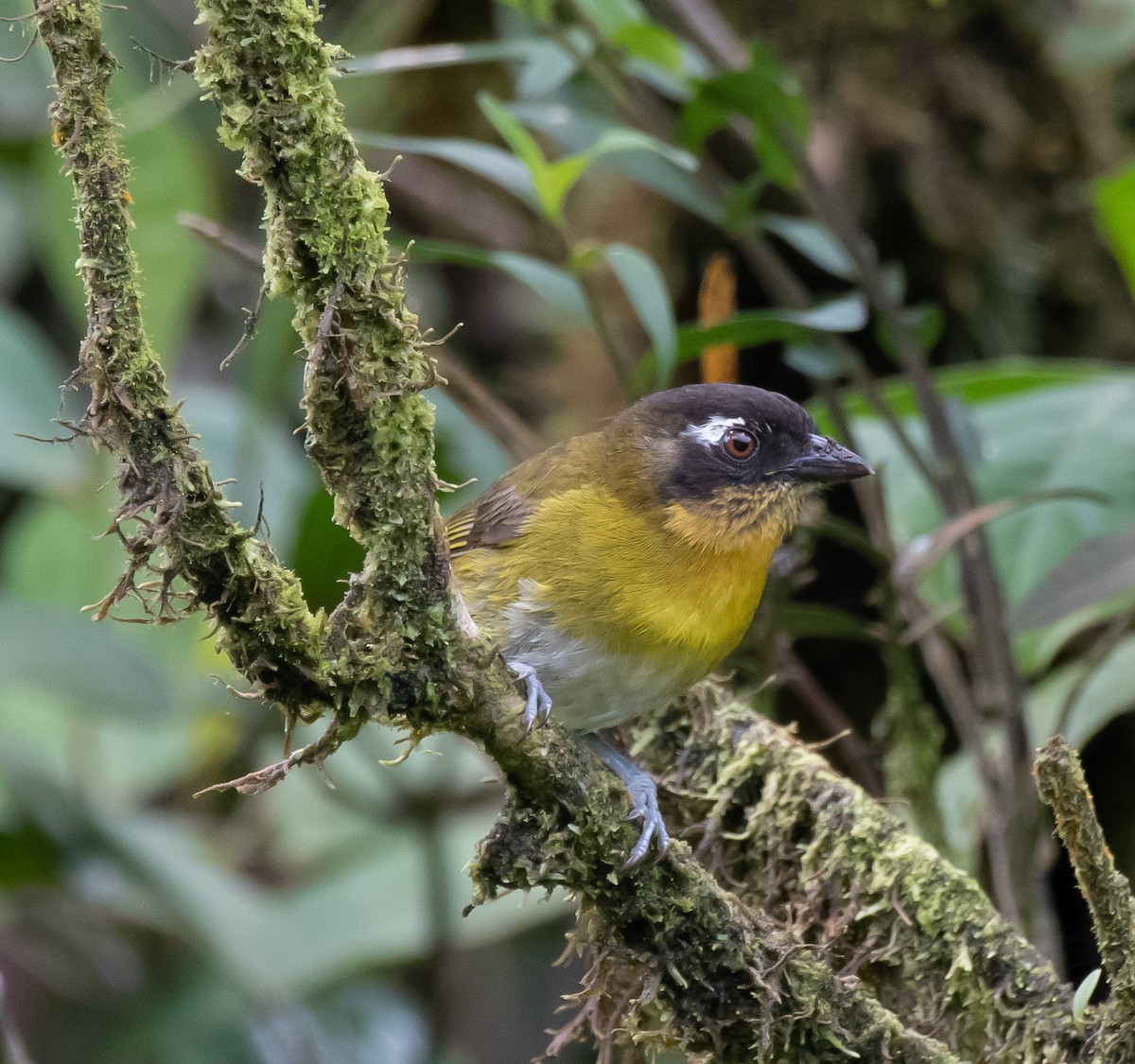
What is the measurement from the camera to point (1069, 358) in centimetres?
396

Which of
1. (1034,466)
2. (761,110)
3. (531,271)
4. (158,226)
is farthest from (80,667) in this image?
(1034,466)

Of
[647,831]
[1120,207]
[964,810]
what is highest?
[1120,207]

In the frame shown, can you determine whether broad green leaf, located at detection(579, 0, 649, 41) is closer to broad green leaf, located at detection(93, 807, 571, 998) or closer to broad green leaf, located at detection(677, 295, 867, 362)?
broad green leaf, located at detection(677, 295, 867, 362)

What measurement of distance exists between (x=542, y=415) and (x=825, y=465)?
220 cm

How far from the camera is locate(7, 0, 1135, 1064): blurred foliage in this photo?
251cm

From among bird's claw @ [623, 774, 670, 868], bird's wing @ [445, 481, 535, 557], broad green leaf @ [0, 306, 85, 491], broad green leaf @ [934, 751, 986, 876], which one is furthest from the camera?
broad green leaf @ [0, 306, 85, 491]

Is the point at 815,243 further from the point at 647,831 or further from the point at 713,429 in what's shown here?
Answer: the point at 647,831

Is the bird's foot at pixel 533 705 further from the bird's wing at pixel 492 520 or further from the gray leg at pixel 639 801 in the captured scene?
the bird's wing at pixel 492 520

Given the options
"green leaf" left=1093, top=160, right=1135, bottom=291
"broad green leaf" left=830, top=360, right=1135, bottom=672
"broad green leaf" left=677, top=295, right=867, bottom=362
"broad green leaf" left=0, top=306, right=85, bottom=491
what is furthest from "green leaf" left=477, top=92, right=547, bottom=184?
"broad green leaf" left=0, top=306, right=85, bottom=491

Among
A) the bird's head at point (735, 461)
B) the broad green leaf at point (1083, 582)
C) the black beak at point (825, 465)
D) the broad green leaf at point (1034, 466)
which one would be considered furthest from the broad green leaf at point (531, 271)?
the broad green leaf at point (1083, 582)

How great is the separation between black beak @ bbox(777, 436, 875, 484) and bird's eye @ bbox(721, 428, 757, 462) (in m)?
0.06

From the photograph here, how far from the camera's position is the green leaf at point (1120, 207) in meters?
2.58

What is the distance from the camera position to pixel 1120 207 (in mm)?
2621

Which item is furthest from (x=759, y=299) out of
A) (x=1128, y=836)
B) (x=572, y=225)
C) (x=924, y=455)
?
(x=1128, y=836)
